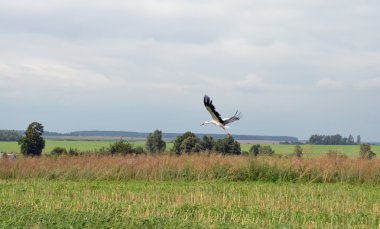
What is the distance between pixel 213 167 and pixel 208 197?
21.1ft

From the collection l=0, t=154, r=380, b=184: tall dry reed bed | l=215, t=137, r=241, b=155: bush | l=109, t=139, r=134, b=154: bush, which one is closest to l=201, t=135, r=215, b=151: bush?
l=215, t=137, r=241, b=155: bush

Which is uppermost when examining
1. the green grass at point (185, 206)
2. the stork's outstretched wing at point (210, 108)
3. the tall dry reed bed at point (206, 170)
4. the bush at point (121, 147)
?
the stork's outstretched wing at point (210, 108)

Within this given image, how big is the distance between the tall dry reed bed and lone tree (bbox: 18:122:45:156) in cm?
1375

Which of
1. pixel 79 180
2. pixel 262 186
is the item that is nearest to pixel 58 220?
pixel 262 186

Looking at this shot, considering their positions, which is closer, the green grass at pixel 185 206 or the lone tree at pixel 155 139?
the green grass at pixel 185 206

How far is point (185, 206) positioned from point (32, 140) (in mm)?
26089

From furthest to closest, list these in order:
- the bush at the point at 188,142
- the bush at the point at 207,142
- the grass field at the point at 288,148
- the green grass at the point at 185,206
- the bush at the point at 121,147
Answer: the bush at the point at 207,142 → the bush at the point at 188,142 → the bush at the point at 121,147 → the grass field at the point at 288,148 → the green grass at the point at 185,206

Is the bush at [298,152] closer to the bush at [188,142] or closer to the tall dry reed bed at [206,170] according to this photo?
the tall dry reed bed at [206,170]

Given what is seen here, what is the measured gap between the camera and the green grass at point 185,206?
32.1ft

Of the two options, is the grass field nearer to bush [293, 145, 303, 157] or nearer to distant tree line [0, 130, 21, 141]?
bush [293, 145, 303, 157]

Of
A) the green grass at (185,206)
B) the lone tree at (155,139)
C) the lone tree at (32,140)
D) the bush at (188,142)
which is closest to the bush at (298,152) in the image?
the green grass at (185,206)

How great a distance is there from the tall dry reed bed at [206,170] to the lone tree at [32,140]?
45.1 ft

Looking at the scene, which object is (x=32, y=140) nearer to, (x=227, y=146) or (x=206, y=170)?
(x=227, y=146)

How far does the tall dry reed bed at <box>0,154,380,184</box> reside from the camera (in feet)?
66.6
